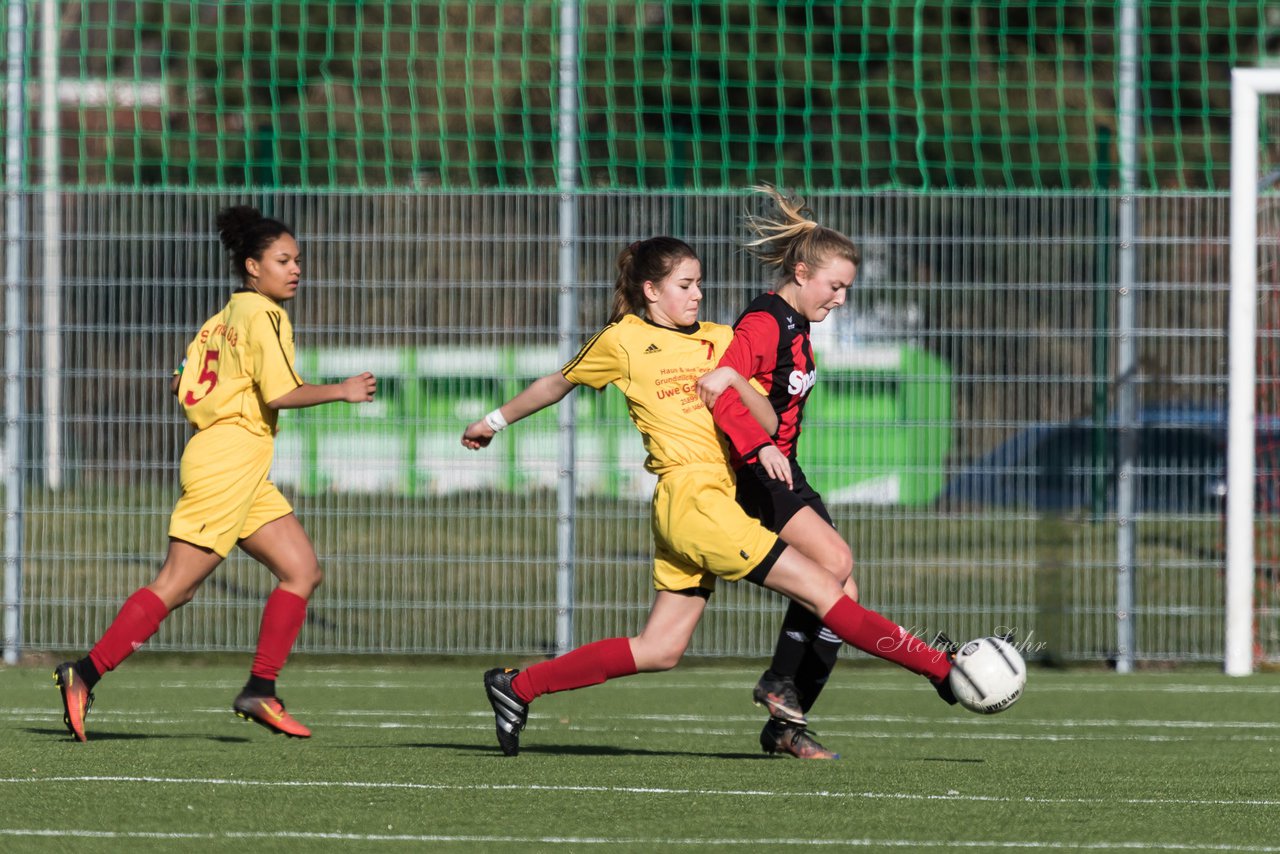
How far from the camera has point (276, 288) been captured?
24.5ft

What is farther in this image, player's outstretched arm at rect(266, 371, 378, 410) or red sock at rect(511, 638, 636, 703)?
player's outstretched arm at rect(266, 371, 378, 410)

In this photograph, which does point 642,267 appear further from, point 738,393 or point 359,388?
point 359,388

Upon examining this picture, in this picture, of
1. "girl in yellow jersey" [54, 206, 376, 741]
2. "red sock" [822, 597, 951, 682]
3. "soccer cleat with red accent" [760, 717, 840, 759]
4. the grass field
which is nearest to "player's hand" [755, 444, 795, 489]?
"red sock" [822, 597, 951, 682]

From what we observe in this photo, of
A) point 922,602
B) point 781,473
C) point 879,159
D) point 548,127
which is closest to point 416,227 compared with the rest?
point 922,602

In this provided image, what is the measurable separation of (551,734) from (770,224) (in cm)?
217

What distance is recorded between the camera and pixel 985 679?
618 cm

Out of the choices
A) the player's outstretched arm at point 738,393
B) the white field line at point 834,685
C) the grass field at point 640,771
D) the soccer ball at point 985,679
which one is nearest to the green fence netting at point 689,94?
the white field line at point 834,685

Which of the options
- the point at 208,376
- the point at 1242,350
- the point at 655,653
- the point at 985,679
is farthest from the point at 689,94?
the point at 985,679

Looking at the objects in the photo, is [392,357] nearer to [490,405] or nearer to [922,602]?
[490,405]

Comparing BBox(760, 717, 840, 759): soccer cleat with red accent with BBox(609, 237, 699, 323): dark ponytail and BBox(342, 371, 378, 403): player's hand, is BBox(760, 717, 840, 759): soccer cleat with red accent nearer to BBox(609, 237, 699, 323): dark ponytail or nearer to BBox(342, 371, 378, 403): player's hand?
BBox(609, 237, 699, 323): dark ponytail

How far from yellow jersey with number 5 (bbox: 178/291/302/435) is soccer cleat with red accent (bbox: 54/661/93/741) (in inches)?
38.4

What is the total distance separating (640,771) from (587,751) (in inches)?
25.9

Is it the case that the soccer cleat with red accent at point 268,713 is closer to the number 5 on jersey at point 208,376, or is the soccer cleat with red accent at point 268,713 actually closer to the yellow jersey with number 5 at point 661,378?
the number 5 on jersey at point 208,376

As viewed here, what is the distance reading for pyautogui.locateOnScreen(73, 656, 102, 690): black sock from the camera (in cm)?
720
